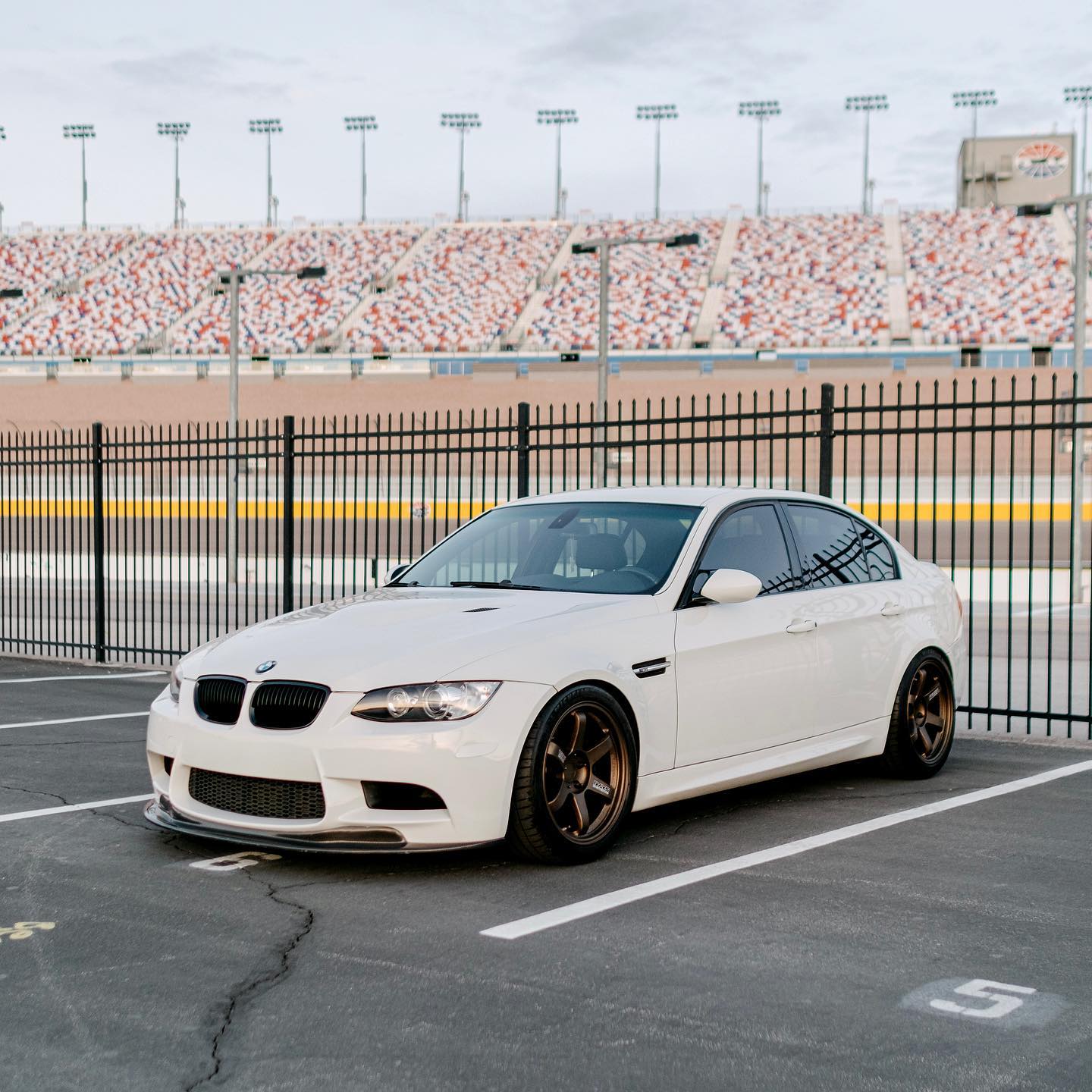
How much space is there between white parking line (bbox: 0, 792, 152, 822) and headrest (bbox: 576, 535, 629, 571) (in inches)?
98.3

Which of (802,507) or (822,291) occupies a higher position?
(822,291)

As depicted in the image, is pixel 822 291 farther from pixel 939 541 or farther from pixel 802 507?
pixel 802 507

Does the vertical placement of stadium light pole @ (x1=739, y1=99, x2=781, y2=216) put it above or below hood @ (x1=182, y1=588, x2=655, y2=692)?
above

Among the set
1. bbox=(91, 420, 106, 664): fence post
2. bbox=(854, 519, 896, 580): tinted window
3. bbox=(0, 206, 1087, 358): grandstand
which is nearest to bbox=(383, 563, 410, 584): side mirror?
bbox=(854, 519, 896, 580): tinted window

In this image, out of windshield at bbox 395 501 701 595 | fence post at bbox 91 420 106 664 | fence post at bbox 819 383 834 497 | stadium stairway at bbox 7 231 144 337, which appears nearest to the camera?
windshield at bbox 395 501 701 595

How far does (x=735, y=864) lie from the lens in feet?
18.5

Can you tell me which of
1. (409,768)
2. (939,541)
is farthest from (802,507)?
(939,541)

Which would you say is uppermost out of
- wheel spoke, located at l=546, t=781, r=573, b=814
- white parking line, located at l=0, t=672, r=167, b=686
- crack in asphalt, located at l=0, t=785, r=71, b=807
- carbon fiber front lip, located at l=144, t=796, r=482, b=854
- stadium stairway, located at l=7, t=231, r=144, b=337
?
stadium stairway, located at l=7, t=231, r=144, b=337

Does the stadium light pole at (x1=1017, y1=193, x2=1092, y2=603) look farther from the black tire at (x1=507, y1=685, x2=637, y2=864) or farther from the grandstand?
the grandstand

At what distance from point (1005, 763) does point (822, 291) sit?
5003cm

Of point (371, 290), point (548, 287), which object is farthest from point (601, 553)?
point (371, 290)

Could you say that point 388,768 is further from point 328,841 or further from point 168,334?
point 168,334

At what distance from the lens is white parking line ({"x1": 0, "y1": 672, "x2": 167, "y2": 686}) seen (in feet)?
39.9

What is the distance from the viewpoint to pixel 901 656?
7.29 m
